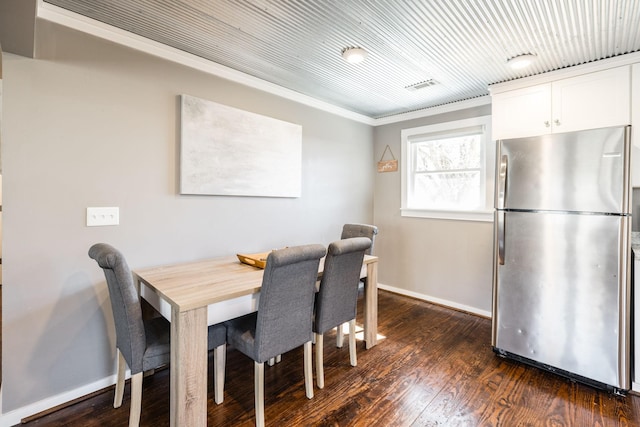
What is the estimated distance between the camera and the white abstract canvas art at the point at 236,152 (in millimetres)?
2342

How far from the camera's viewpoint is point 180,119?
230 centimetres

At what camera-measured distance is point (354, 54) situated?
2.25 meters

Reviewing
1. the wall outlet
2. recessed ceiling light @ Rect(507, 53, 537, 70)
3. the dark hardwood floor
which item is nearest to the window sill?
the dark hardwood floor

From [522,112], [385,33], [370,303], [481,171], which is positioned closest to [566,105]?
[522,112]

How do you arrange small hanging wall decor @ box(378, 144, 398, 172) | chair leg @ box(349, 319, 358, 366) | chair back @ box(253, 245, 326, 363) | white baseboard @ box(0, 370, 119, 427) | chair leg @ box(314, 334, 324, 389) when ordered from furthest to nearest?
small hanging wall decor @ box(378, 144, 398, 172), chair leg @ box(349, 319, 358, 366), chair leg @ box(314, 334, 324, 389), white baseboard @ box(0, 370, 119, 427), chair back @ box(253, 245, 326, 363)

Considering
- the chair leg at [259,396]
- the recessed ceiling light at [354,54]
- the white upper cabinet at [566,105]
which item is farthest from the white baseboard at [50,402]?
the white upper cabinet at [566,105]

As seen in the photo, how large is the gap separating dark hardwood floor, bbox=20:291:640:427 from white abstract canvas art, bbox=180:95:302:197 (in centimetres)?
144

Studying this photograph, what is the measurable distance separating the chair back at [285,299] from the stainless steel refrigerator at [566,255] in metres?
1.64

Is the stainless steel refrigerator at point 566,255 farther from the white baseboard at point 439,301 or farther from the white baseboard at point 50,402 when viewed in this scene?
the white baseboard at point 50,402

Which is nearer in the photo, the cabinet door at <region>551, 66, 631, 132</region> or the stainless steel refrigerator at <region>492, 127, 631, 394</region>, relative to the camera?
the stainless steel refrigerator at <region>492, 127, 631, 394</region>

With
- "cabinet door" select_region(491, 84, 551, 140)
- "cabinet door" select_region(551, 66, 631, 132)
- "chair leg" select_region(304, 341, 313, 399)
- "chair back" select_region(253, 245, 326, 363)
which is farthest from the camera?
"cabinet door" select_region(491, 84, 551, 140)

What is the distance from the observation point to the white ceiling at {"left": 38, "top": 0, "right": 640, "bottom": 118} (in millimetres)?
1746

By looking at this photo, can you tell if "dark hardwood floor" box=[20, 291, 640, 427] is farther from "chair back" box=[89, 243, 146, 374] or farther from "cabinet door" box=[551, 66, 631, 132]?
"cabinet door" box=[551, 66, 631, 132]

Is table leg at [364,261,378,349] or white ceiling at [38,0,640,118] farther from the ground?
white ceiling at [38,0,640,118]
